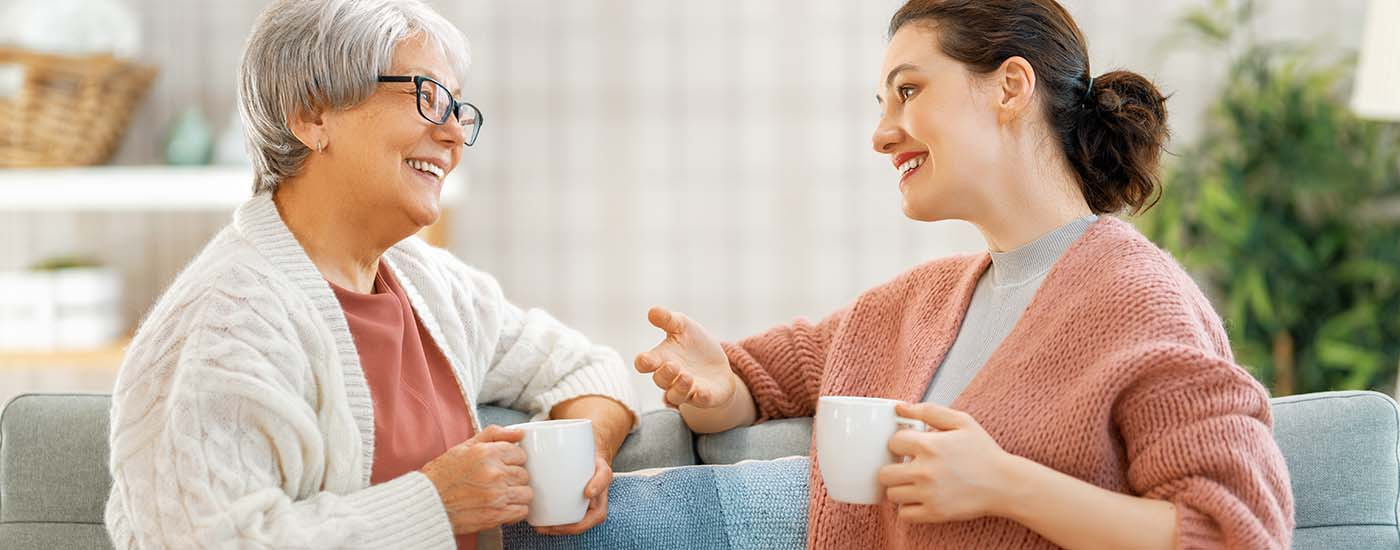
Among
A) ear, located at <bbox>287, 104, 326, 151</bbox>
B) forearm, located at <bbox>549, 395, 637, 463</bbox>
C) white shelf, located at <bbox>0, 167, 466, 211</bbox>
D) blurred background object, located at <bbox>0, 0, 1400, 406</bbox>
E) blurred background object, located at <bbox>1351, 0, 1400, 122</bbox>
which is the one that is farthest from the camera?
blurred background object, located at <bbox>0, 0, 1400, 406</bbox>

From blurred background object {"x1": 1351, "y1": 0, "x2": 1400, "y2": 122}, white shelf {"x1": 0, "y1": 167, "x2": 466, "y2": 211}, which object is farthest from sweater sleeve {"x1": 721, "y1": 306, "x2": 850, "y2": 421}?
white shelf {"x1": 0, "y1": 167, "x2": 466, "y2": 211}

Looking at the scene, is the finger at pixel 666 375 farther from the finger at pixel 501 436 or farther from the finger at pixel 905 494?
the finger at pixel 905 494

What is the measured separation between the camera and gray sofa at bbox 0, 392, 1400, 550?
59.4 inches

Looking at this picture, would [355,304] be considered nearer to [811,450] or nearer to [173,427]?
[173,427]

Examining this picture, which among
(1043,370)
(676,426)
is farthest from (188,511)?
(1043,370)

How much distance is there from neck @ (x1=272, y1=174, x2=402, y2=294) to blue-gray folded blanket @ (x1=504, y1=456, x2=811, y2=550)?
0.39 metres

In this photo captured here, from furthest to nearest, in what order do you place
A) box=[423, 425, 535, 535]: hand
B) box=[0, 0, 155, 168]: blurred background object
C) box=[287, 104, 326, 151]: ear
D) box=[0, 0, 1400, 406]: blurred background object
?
box=[0, 0, 1400, 406]: blurred background object, box=[0, 0, 155, 168]: blurred background object, box=[287, 104, 326, 151]: ear, box=[423, 425, 535, 535]: hand

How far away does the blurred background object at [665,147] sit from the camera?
344cm

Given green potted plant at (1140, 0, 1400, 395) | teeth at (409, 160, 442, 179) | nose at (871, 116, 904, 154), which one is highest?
nose at (871, 116, 904, 154)

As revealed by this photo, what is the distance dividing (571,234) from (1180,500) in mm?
2514

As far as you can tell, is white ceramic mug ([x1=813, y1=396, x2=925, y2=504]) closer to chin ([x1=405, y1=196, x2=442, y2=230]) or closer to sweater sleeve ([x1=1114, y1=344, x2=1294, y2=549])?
sweater sleeve ([x1=1114, y1=344, x2=1294, y2=549])

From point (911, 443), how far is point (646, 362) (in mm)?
431

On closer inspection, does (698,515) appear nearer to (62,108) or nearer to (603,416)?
(603,416)

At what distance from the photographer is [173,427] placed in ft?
4.00
